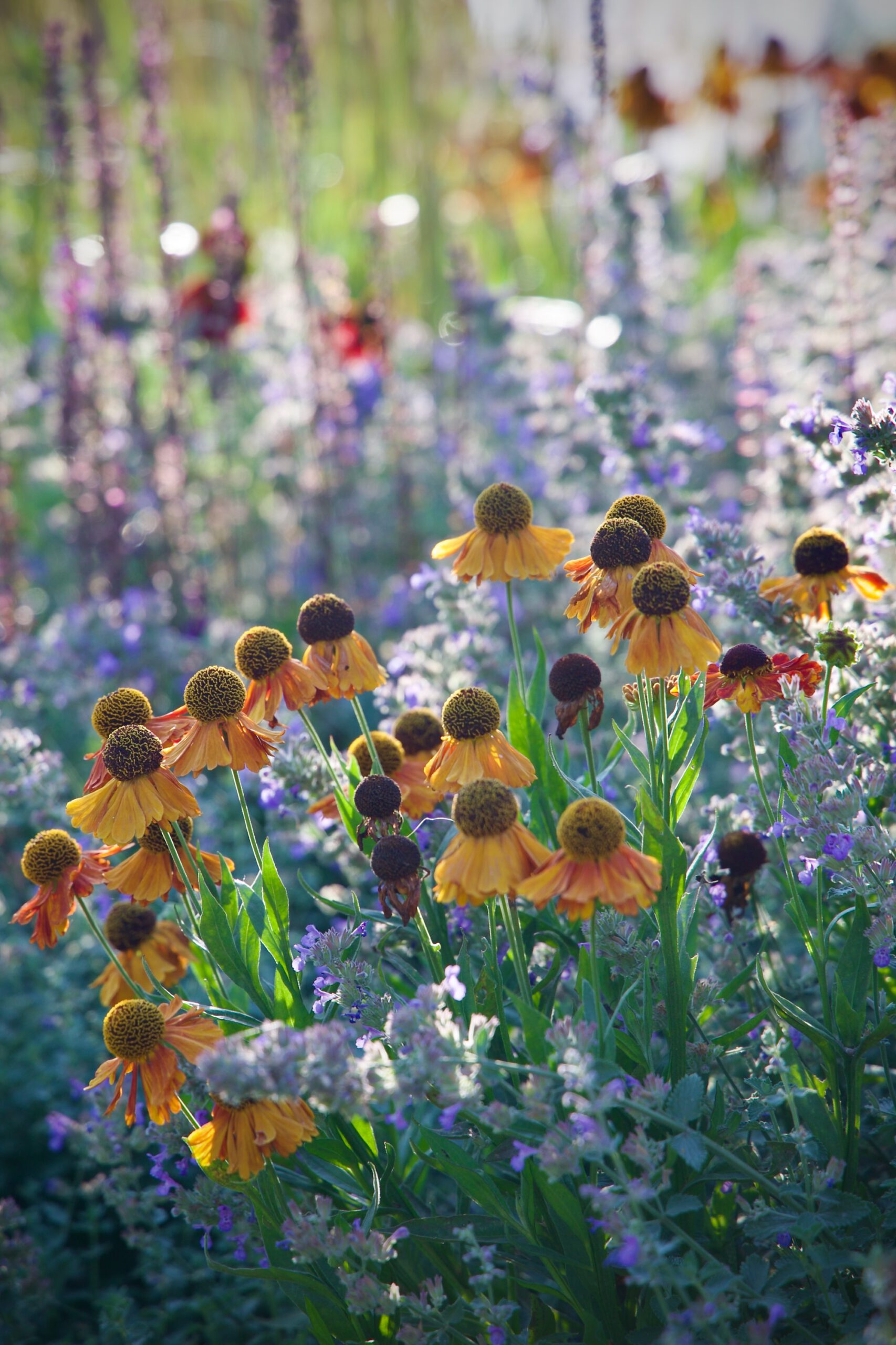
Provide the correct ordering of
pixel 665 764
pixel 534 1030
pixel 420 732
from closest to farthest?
pixel 534 1030, pixel 665 764, pixel 420 732

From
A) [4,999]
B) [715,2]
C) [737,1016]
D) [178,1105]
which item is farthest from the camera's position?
[715,2]

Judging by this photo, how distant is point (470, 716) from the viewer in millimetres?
1452

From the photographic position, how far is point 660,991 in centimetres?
165

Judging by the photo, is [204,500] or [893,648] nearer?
[893,648]

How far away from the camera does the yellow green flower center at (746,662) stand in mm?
1588

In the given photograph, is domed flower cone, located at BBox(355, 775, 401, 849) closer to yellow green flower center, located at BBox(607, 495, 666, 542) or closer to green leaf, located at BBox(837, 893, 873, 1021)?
yellow green flower center, located at BBox(607, 495, 666, 542)

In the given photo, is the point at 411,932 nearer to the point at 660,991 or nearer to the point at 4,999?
the point at 660,991

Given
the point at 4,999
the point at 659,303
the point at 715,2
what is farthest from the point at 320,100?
the point at 4,999

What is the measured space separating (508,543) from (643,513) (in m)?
0.21

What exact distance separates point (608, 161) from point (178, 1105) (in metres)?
3.78

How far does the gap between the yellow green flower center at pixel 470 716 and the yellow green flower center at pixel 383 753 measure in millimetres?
386

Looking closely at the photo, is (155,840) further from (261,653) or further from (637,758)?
(637,758)

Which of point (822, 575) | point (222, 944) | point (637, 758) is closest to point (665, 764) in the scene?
point (637, 758)

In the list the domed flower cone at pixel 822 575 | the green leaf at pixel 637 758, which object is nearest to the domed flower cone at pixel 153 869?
the green leaf at pixel 637 758
